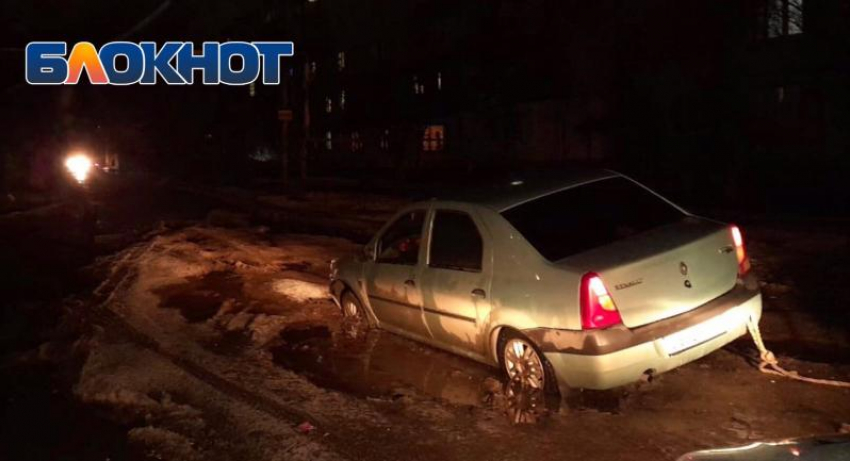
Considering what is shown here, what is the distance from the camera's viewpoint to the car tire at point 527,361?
216 inches

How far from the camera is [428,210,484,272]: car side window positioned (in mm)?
6012

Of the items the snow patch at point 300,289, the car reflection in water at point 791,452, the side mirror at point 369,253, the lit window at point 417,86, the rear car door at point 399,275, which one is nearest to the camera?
the car reflection in water at point 791,452

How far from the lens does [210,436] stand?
540cm

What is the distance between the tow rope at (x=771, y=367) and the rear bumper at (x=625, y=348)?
564mm

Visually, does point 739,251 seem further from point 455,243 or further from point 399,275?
point 399,275

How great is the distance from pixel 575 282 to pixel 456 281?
4.04 ft

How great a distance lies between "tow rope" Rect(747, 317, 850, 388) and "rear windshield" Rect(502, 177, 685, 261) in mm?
991

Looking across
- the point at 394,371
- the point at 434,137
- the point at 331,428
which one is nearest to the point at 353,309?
the point at 394,371

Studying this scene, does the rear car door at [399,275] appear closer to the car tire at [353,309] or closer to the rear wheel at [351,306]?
the car tire at [353,309]

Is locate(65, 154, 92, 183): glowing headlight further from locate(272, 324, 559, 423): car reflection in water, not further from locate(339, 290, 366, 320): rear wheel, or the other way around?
locate(272, 324, 559, 423): car reflection in water

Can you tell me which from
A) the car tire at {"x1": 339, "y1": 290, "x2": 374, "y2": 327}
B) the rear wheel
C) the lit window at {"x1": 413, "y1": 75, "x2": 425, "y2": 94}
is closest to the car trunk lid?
the car tire at {"x1": 339, "y1": 290, "x2": 374, "y2": 327}

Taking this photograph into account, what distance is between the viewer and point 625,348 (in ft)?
16.8

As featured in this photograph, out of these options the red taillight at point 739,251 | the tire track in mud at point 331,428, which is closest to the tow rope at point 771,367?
the red taillight at point 739,251

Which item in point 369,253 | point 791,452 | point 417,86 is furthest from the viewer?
point 417,86
